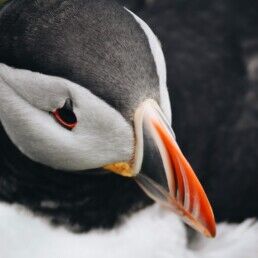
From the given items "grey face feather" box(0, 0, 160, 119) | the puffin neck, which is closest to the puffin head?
"grey face feather" box(0, 0, 160, 119)

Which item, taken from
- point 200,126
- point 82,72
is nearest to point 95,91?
point 82,72

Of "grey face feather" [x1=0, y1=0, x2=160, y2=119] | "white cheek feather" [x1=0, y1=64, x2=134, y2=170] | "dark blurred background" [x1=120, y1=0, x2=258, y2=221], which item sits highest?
A: "grey face feather" [x1=0, y1=0, x2=160, y2=119]

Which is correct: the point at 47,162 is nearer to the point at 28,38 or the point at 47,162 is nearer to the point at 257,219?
the point at 28,38

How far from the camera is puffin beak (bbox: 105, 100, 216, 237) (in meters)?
1.96

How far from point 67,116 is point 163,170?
0.87ft

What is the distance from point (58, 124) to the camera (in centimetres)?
202

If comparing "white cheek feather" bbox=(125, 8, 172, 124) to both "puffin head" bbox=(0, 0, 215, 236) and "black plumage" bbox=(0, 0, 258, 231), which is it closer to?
"puffin head" bbox=(0, 0, 215, 236)

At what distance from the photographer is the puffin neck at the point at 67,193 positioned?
2246mm

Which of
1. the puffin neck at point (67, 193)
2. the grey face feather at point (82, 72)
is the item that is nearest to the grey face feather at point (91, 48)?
the grey face feather at point (82, 72)

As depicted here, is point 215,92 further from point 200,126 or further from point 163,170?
point 163,170

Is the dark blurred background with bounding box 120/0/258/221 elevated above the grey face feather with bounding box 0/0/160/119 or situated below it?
below

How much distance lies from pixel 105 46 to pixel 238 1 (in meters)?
0.98

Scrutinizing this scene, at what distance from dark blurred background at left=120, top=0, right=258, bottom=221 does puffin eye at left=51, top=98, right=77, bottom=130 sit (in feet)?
1.82

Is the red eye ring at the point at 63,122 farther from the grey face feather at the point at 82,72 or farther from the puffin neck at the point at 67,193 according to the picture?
the puffin neck at the point at 67,193
